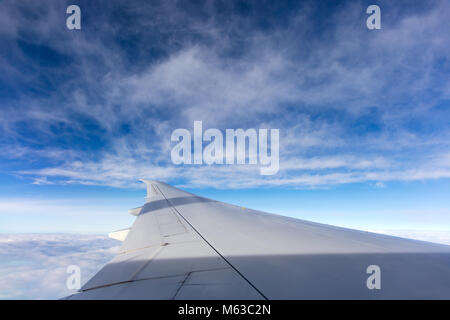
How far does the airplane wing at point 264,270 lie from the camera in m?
1.01

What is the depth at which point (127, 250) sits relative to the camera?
6.53ft

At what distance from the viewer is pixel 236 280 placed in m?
1.11

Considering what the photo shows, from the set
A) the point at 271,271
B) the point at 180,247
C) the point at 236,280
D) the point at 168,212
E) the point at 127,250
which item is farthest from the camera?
the point at 168,212

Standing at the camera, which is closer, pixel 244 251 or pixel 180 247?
pixel 244 251

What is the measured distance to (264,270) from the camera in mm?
1245

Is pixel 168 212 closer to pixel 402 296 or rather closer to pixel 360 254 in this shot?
pixel 360 254

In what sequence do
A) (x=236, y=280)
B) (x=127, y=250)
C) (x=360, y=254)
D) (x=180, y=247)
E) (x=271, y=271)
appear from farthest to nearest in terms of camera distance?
(x=127, y=250) < (x=180, y=247) < (x=360, y=254) < (x=271, y=271) < (x=236, y=280)

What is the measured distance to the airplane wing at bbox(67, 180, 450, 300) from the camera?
3.31 ft
